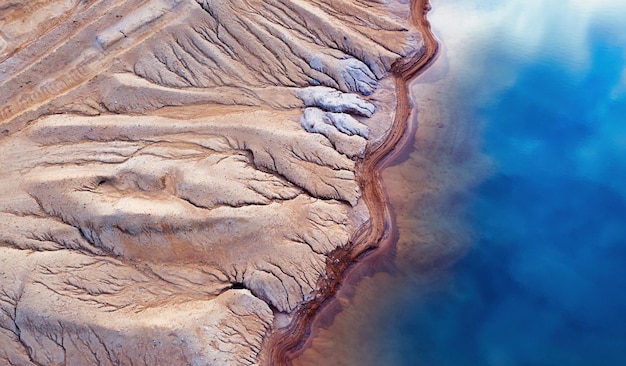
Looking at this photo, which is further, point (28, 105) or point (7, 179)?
point (28, 105)

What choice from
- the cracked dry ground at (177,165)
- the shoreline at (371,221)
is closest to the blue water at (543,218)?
the shoreline at (371,221)

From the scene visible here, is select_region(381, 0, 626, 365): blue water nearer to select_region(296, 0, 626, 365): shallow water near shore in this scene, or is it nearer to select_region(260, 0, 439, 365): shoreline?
select_region(296, 0, 626, 365): shallow water near shore

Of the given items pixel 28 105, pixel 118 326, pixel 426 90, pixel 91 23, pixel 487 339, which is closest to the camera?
pixel 118 326

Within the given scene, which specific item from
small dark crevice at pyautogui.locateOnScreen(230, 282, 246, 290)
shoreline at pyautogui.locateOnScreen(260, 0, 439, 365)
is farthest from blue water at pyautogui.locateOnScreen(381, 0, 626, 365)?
small dark crevice at pyautogui.locateOnScreen(230, 282, 246, 290)

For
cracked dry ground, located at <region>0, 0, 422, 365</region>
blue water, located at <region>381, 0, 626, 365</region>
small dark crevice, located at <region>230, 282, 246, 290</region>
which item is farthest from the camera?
small dark crevice, located at <region>230, 282, 246, 290</region>

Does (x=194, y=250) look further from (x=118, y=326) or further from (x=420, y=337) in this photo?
(x=420, y=337)

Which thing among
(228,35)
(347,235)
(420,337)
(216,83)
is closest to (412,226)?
(347,235)

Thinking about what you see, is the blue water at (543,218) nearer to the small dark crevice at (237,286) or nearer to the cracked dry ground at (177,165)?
the cracked dry ground at (177,165)
